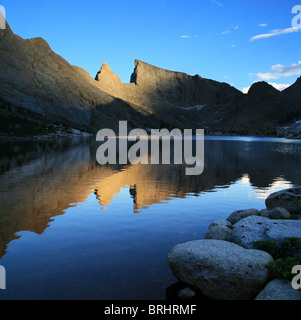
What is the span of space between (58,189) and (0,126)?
120610 millimetres

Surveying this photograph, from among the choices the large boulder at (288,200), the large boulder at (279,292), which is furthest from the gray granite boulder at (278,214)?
the large boulder at (279,292)

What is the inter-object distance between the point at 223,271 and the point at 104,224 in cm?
967

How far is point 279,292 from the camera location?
9.28m

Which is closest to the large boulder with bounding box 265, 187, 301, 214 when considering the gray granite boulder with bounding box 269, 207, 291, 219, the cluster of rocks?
the gray granite boulder with bounding box 269, 207, 291, 219

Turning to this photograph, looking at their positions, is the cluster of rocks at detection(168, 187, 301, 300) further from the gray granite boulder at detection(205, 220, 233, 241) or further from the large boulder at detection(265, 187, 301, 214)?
the large boulder at detection(265, 187, 301, 214)

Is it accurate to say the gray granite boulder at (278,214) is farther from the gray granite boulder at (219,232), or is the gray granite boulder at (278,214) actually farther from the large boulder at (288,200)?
the gray granite boulder at (219,232)

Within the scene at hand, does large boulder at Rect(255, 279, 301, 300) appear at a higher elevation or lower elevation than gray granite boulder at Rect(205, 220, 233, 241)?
lower

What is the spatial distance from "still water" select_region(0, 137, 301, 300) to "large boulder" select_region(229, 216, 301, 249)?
3039 millimetres

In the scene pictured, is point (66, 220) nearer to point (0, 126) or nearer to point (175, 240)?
point (175, 240)

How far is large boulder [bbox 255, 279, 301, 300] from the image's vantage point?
9094 mm

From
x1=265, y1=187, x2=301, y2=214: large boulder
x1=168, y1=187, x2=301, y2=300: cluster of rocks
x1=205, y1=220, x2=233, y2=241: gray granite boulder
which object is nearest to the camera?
x1=168, y1=187, x2=301, y2=300: cluster of rocks

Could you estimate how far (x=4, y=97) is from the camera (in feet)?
565
